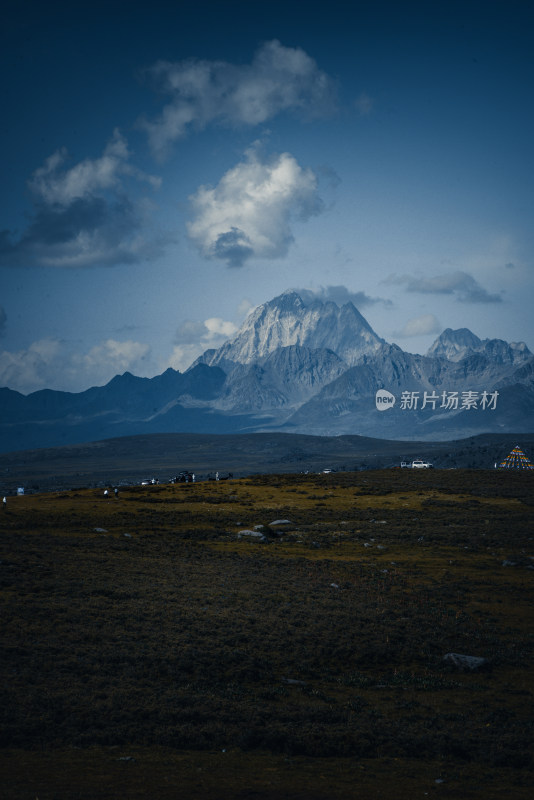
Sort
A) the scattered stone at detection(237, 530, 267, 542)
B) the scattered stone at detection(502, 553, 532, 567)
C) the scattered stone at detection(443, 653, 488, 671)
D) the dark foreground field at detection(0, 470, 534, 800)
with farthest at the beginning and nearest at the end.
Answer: the scattered stone at detection(237, 530, 267, 542)
the scattered stone at detection(502, 553, 532, 567)
the scattered stone at detection(443, 653, 488, 671)
the dark foreground field at detection(0, 470, 534, 800)

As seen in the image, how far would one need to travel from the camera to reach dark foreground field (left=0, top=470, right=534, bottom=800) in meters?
17.6

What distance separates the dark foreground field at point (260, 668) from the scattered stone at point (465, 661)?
32 cm

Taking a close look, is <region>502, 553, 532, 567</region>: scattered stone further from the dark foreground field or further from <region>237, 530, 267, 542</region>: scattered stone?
<region>237, 530, 267, 542</region>: scattered stone

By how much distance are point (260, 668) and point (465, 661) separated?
9.25m

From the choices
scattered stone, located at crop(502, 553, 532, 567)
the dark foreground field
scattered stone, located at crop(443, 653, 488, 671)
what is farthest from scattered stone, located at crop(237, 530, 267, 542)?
scattered stone, located at crop(443, 653, 488, 671)

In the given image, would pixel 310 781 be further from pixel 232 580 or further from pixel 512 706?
pixel 232 580

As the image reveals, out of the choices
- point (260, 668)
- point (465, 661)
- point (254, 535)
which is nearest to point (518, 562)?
point (254, 535)

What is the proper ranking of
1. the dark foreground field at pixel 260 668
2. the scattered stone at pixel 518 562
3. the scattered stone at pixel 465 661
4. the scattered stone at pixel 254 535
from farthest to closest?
the scattered stone at pixel 254 535 → the scattered stone at pixel 518 562 → the scattered stone at pixel 465 661 → the dark foreground field at pixel 260 668

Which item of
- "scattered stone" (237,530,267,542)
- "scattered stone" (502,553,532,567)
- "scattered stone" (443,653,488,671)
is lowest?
"scattered stone" (502,553,532,567)

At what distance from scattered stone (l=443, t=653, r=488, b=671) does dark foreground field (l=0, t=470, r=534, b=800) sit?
1.06 ft

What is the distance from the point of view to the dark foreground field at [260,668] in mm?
17594

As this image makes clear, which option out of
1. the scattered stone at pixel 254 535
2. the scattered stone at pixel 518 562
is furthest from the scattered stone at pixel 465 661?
the scattered stone at pixel 254 535

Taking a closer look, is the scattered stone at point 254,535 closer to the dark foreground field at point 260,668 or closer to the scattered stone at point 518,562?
the dark foreground field at point 260,668

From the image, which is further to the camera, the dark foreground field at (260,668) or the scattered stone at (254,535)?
the scattered stone at (254,535)
